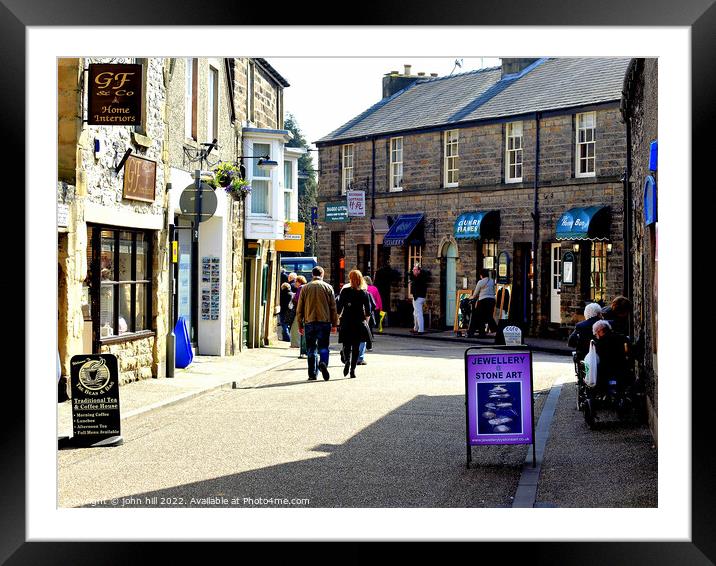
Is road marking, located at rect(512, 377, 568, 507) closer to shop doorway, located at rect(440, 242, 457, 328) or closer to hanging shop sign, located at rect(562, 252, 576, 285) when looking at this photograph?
hanging shop sign, located at rect(562, 252, 576, 285)

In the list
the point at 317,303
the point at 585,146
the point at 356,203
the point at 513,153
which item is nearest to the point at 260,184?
the point at 317,303

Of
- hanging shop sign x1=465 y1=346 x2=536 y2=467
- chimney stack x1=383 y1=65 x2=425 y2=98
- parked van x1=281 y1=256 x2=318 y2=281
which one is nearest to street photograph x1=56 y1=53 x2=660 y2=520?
hanging shop sign x1=465 y1=346 x2=536 y2=467

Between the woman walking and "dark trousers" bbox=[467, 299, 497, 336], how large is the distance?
11263 mm

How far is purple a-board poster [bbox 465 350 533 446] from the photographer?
10156mm

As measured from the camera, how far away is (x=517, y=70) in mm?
35031

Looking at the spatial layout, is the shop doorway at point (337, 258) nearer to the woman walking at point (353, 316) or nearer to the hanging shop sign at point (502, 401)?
the woman walking at point (353, 316)

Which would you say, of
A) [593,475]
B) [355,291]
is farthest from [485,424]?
[355,291]

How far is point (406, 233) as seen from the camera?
35156 millimetres

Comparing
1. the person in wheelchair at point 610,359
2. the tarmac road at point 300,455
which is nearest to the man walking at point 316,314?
the tarmac road at point 300,455

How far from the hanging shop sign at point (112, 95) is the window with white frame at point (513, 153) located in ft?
63.9

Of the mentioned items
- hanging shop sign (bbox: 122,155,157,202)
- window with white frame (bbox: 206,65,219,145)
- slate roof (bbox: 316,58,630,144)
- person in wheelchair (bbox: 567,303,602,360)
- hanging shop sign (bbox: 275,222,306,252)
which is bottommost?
person in wheelchair (bbox: 567,303,602,360)

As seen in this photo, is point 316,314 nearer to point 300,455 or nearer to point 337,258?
point 300,455

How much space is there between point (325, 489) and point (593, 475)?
2.26 m

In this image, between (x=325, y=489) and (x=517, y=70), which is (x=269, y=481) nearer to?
(x=325, y=489)
